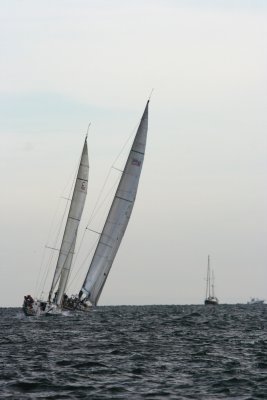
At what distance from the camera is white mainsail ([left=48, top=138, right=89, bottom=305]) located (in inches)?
2749

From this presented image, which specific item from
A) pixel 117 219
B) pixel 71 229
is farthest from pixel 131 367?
pixel 71 229

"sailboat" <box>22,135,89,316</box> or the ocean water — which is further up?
"sailboat" <box>22,135,89,316</box>

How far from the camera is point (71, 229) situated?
69.7m

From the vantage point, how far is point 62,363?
2900 cm

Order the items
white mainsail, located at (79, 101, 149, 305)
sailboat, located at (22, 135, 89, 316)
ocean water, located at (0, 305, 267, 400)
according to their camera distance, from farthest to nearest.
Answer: sailboat, located at (22, 135, 89, 316)
white mainsail, located at (79, 101, 149, 305)
ocean water, located at (0, 305, 267, 400)

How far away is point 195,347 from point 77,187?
115 feet

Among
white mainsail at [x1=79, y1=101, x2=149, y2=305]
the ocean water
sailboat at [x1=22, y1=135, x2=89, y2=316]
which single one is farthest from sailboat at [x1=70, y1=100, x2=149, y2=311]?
the ocean water

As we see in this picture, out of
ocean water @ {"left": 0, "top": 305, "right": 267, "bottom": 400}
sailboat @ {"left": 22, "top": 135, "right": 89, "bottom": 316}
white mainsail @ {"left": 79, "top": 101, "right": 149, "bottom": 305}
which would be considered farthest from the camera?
sailboat @ {"left": 22, "top": 135, "right": 89, "bottom": 316}

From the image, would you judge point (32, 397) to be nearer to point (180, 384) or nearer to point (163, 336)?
point (180, 384)

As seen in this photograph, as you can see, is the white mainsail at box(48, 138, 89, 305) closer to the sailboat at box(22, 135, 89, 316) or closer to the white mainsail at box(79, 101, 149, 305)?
the sailboat at box(22, 135, 89, 316)

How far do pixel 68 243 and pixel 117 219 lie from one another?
10882 mm

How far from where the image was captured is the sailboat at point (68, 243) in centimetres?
6944

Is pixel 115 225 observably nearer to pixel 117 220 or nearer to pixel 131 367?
pixel 117 220

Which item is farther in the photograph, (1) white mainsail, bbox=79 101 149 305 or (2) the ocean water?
(1) white mainsail, bbox=79 101 149 305
